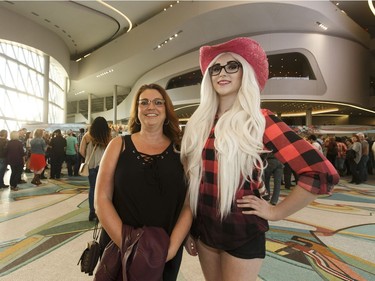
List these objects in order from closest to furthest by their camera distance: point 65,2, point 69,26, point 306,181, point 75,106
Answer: point 306,181 < point 65,2 < point 69,26 < point 75,106

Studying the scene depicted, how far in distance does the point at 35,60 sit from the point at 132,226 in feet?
68.4

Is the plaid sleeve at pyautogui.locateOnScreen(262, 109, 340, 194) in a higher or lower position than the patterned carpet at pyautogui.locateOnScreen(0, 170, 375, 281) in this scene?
higher

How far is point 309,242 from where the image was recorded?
3.29 meters

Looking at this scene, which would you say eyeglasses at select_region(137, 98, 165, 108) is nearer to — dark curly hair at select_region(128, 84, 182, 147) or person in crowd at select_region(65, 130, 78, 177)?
dark curly hair at select_region(128, 84, 182, 147)

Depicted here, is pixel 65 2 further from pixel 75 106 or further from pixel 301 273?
pixel 75 106

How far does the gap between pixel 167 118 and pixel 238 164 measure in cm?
59

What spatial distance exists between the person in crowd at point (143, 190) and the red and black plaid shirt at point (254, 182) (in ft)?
0.45

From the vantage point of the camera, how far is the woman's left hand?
3.68 feet

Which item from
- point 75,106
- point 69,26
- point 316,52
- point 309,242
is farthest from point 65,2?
point 75,106

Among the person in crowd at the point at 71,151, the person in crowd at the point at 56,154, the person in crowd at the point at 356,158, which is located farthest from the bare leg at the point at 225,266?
the person in crowd at the point at 356,158

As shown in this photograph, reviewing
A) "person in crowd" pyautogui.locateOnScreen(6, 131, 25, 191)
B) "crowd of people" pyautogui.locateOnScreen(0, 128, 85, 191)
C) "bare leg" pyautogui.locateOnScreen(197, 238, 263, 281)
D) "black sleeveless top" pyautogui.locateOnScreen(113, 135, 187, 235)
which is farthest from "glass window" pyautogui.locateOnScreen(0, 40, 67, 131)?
"bare leg" pyautogui.locateOnScreen(197, 238, 263, 281)

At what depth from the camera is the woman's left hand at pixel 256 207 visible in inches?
44.2

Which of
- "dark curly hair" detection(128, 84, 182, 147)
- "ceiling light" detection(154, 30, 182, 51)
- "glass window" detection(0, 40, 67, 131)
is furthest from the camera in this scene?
"ceiling light" detection(154, 30, 182, 51)

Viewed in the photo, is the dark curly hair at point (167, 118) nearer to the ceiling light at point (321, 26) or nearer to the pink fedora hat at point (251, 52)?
the pink fedora hat at point (251, 52)
